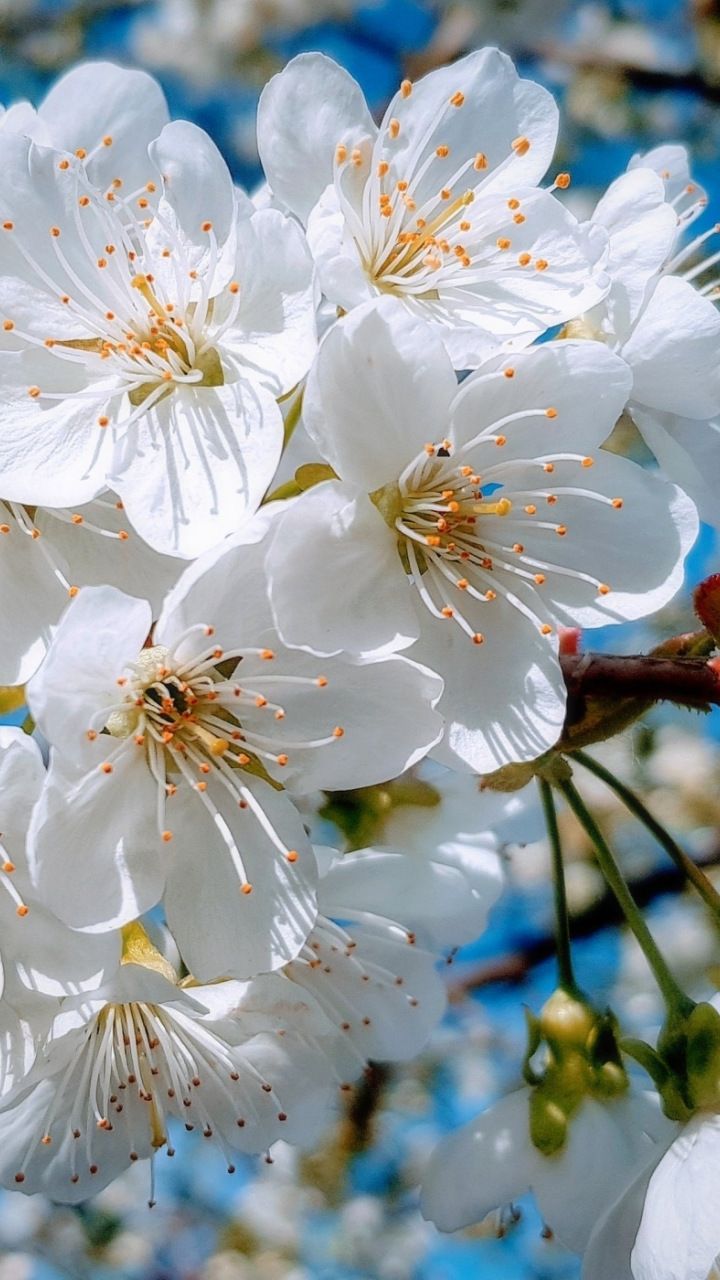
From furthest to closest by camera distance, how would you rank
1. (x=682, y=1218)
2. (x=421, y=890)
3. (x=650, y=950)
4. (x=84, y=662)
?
(x=421, y=890) < (x=650, y=950) < (x=682, y=1218) < (x=84, y=662)

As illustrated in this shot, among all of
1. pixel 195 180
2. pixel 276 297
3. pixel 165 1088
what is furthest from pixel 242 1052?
pixel 195 180

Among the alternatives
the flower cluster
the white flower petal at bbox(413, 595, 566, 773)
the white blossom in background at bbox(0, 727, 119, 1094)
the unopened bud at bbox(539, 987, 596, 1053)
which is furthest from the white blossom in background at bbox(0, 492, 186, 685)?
the unopened bud at bbox(539, 987, 596, 1053)

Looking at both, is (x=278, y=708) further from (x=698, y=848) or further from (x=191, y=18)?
(x=191, y=18)

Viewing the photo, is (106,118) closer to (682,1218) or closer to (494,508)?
(494,508)

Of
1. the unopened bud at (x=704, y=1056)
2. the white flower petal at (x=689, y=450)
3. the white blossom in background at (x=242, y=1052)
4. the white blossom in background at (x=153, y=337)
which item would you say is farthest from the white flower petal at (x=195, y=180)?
the unopened bud at (x=704, y=1056)

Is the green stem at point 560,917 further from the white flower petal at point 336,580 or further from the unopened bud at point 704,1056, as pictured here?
the white flower petal at point 336,580

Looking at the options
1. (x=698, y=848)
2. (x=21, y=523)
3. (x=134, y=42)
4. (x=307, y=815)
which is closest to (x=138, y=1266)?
(x=698, y=848)
